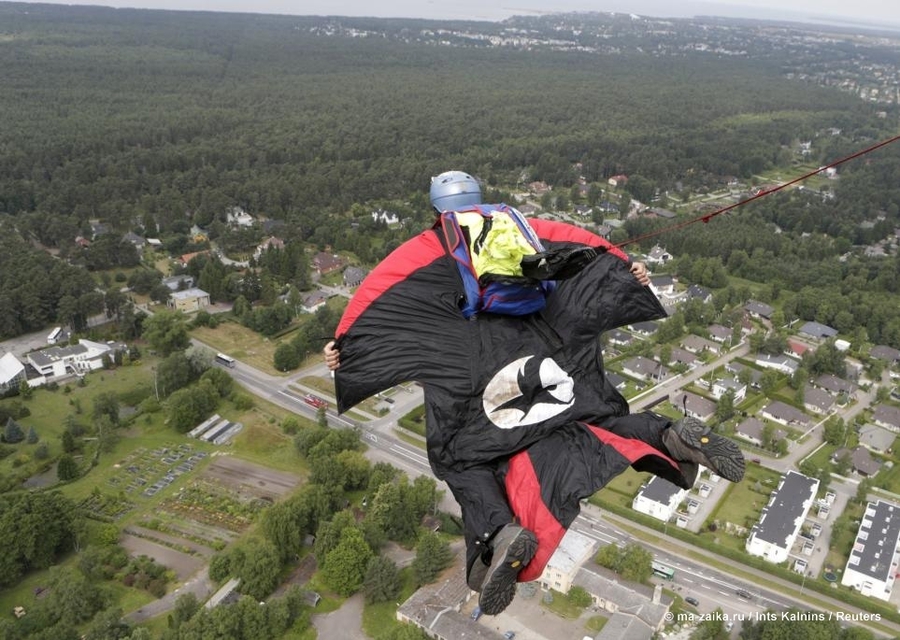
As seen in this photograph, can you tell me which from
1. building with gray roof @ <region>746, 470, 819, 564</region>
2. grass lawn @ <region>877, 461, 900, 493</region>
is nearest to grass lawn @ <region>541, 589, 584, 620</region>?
building with gray roof @ <region>746, 470, 819, 564</region>

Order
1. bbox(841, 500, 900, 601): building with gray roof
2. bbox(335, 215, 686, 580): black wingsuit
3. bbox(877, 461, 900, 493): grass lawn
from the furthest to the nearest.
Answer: bbox(877, 461, 900, 493): grass lawn < bbox(841, 500, 900, 601): building with gray roof < bbox(335, 215, 686, 580): black wingsuit

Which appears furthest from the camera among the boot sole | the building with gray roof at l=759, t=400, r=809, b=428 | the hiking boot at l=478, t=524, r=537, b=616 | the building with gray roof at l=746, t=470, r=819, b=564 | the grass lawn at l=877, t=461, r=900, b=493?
the building with gray roof at l=759, t=400, r=809, b=428

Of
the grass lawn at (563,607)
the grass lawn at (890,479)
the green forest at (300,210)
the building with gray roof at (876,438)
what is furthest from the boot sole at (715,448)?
the building with gray roof at (876,438)

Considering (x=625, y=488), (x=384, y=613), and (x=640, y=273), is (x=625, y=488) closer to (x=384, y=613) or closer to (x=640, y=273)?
(x=384, y=613)

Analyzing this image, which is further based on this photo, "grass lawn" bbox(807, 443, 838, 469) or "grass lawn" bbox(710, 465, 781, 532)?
"grass lawn" bbox(807, 443, 838, 469)

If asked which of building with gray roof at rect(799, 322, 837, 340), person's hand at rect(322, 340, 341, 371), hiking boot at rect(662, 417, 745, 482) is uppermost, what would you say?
person's hand at rect(322, 340, 341, 371)

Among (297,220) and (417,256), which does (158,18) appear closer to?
(297,220)

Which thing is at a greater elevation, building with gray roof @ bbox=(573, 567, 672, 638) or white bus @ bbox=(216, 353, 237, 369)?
building with gray roof @ bbox=(573, 567, 672, 638)

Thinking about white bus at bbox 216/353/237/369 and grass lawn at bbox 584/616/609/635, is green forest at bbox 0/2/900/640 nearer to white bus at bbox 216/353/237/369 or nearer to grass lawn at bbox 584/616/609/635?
white bus at bbox 216/353/237/369
